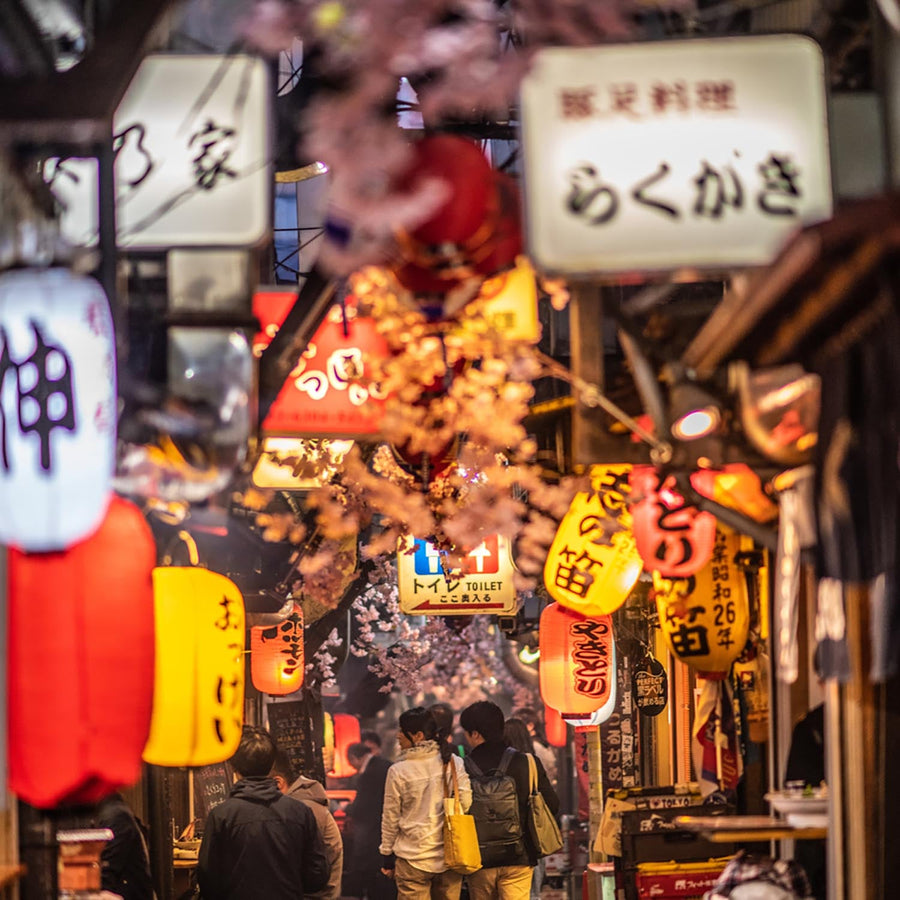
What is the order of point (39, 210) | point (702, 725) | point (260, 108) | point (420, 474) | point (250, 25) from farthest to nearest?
point (702, 725), point (420, 474), point (260, 108), point (39, 210), point (250, 25)

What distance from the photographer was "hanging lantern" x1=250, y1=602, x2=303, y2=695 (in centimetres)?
2042

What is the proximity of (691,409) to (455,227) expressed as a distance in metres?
3.06

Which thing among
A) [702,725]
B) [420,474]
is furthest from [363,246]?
[702,725]

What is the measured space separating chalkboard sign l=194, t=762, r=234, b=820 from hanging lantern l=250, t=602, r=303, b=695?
56.6 inches

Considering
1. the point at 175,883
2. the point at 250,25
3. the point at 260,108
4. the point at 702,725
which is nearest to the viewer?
the point at 250,25

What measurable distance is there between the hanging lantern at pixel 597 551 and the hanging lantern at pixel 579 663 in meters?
3.14

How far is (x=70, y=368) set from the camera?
5859mm

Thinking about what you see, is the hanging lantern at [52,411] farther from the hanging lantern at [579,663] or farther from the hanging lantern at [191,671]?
the hanging lantern at [579,663]

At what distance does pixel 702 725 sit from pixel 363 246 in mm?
9098

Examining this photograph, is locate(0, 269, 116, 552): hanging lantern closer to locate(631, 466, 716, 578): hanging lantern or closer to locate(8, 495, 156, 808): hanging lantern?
locate(8, 495, 156, 808): hanging lantern

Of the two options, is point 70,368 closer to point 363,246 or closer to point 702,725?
point 363,246

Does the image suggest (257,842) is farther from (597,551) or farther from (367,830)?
(367,830)

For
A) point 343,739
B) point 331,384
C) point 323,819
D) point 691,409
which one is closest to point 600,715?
point 323,819

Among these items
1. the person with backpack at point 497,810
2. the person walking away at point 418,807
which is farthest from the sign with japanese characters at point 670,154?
the person with backpack at point 497,810
